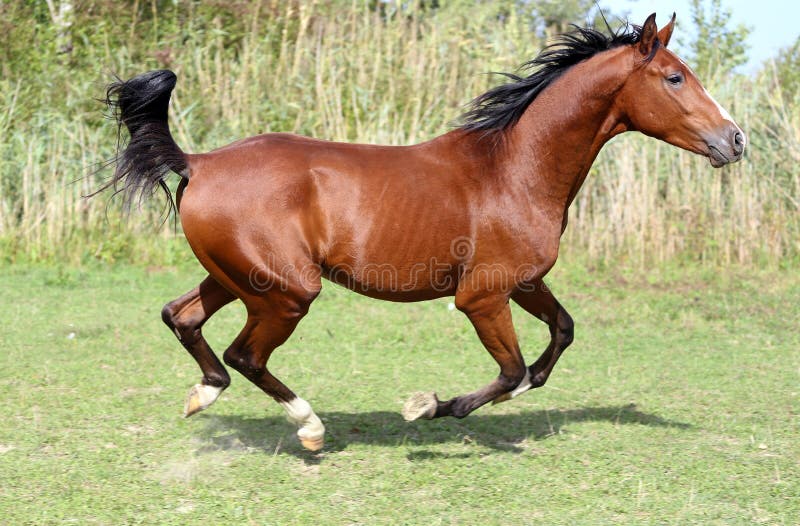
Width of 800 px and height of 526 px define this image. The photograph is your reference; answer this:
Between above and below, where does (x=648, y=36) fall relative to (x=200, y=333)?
above

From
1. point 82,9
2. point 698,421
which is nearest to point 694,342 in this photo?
point 698,421

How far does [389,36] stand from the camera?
Answer: 11.0 m

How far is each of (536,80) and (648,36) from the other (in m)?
0.58

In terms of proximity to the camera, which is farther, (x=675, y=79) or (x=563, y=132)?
(x=563, y=132)

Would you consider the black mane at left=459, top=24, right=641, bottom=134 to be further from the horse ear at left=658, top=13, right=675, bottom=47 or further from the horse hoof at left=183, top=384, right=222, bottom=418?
the horse hoof at left=183, top=384, right=222, bottom=418

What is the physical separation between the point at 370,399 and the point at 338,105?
521 centimetres

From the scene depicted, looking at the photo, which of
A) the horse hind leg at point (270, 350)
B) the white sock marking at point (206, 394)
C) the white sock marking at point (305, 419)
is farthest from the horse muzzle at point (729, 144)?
the white sock marking at point (206, 394)

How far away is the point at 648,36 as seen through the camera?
414 centimetres

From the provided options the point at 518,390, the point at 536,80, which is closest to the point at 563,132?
the point at 536,80

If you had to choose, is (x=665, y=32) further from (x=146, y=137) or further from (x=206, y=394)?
(x=206, y=394)

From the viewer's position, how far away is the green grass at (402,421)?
12.7 ft

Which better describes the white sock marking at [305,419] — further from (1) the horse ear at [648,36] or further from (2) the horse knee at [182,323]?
(1) the horse ear at [648,36]

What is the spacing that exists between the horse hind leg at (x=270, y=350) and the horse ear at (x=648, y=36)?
78.2 inches

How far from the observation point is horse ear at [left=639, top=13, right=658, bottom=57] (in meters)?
4.07
